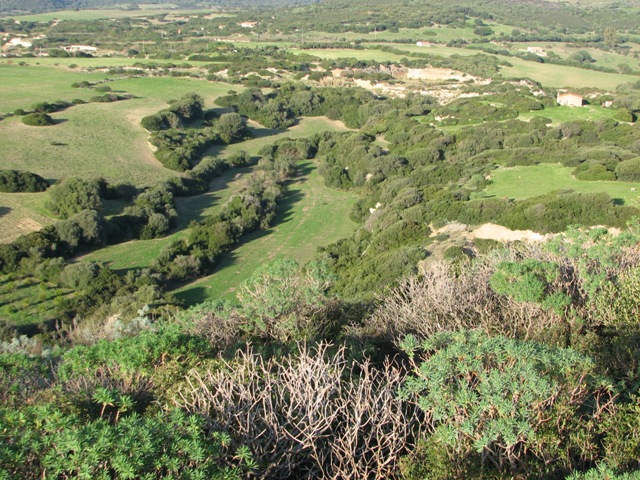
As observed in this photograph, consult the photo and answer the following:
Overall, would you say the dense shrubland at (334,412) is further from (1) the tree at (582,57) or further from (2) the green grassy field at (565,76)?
(1) the tree at (582,57)

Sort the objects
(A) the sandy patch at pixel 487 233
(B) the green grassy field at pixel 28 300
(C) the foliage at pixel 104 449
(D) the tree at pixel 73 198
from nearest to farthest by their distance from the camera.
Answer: (C) the foliage at pixel 104 449 < (B) the green grassy field at pixel 28 300 < (A) the sandy patch at pixel 487 233 < (D) the tree at pixel 73 198

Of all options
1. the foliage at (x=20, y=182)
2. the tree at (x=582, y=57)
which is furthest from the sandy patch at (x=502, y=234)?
the tree at (x=582, y=57)

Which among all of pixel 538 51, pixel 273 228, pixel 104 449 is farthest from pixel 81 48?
pixel 104 449

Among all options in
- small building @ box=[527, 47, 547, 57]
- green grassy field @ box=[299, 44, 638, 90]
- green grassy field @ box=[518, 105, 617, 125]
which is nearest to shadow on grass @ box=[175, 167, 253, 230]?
green grassy field @ box=[518, 105, 617, 125]

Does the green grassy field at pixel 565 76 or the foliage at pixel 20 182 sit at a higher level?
the foliage at pixel 20 182

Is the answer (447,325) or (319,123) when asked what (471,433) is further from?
(319,123)

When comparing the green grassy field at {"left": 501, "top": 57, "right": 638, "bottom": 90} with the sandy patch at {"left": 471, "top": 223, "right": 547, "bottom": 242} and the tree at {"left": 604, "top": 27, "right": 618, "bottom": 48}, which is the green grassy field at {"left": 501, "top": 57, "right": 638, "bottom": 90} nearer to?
the tree at {"left": 604, "top": 27, "right": 618, "bottom": 48}

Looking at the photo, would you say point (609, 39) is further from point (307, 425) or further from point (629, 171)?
point (307, 425)
